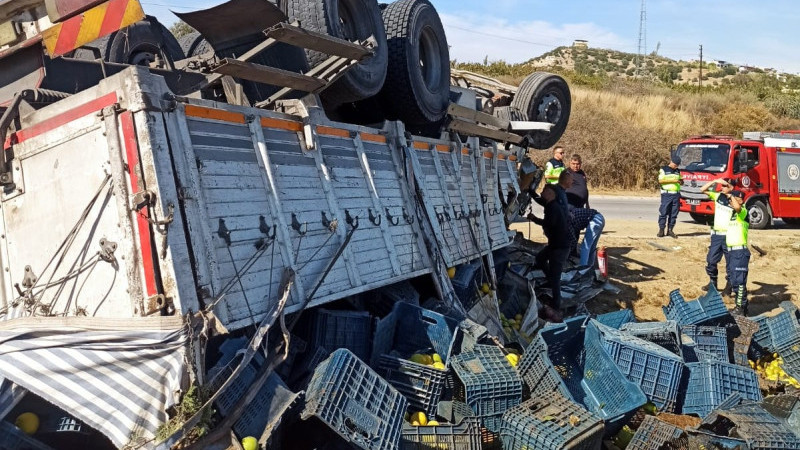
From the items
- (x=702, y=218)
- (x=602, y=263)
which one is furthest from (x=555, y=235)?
(x=702, y=218)

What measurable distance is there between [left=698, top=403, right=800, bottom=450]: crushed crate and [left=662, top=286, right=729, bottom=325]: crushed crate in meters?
1.65

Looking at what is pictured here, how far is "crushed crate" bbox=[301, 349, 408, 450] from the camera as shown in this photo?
11.4 feet

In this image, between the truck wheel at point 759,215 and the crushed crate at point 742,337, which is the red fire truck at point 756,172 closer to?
the truck wheel at point 759,215

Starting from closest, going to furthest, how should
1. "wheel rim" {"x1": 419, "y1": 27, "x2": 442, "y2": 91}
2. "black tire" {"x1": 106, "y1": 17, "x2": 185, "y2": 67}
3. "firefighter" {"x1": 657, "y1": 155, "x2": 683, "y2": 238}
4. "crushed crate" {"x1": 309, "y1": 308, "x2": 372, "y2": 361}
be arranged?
"crushed crate" {"x1": 309, "y1": 308, "x2": 372, "y2": 361}, "black tire" {"x1": 106, "y1": 17, "x2": 185, "y2": 67}, "wheel rim" {"x1": 419, "y1": 27, "x2": 442, "y2": 91}, "firefighter" {"x1": 657, "y1": 155, "x2": 683, "y2": 238}

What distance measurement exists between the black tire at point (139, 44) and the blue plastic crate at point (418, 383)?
3234 millimetres

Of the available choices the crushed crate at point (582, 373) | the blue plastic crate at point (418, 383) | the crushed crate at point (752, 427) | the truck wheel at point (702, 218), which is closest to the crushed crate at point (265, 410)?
the blue plastic crate at point (418, 383)

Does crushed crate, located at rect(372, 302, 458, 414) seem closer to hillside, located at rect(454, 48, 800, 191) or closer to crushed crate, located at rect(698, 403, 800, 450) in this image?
crushed crate, located at rect(698, 403, 800, 450)

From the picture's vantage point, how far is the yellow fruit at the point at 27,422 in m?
3.57

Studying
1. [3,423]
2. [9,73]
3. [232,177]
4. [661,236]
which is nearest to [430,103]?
[232,177]

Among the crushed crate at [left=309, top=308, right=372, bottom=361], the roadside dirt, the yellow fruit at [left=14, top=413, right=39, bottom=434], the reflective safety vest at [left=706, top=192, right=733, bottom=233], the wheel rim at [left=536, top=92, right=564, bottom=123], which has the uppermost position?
the wheel rim at [left=536, top=92, right=564, bottom=123]

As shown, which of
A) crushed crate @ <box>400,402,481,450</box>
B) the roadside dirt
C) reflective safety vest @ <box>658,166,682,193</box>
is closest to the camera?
crushed crate @ <box>400,402,481,450</box>

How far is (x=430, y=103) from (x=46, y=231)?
3.94 meters

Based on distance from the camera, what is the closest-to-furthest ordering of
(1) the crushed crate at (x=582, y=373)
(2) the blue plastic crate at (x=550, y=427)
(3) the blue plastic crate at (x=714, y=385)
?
(2) the blue plastic crate at (x=550, y=427), (1) the crushed crate at (x=582, y=373), (3) the blue plastic crate at (x=714, y=385)

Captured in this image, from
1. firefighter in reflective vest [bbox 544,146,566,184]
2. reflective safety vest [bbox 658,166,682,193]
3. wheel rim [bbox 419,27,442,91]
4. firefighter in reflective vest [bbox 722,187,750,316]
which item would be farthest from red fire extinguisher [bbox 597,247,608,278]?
reflective safety vest [bbox 658,166,682,193]
